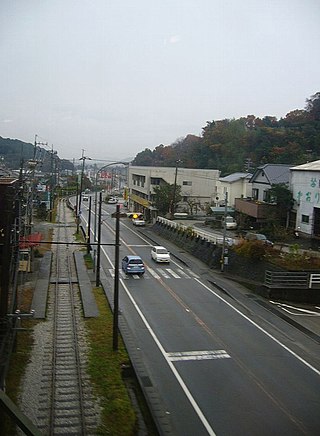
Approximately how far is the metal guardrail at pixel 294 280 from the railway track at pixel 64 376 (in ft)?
24.0

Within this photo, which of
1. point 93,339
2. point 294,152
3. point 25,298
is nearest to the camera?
point 93,339

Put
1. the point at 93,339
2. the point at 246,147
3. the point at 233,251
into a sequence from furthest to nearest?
1. the point at 246,147
2. the point at 233,251
3. the point at 93,339

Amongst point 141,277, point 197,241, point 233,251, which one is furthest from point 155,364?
point 197,241

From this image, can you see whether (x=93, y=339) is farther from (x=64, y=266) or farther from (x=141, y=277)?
(x=64, y=266)

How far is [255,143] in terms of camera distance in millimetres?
55438

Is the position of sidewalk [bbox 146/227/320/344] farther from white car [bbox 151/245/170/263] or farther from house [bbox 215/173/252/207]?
house [bbox 215/173/252/207]

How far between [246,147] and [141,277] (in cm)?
3944

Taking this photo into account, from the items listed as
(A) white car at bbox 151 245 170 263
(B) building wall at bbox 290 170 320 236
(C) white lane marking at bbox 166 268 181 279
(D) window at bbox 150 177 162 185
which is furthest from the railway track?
(D) window at bbox 150 177 162 185

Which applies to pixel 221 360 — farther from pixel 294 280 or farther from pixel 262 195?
pixel 262 195

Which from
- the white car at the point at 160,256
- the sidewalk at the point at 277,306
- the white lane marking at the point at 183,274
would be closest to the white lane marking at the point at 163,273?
the white lane marking at the point at 183,274

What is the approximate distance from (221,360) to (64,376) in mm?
3597

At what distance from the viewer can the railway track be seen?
25.9 ft

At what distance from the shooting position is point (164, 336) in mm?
12992

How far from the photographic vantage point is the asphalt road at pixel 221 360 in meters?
8.26
